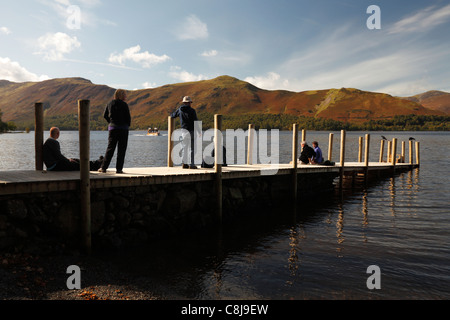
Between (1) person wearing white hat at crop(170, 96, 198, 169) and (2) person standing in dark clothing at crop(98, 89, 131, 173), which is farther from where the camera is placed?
(1) person wearing white hat at crop(170, 96, 198, 169)

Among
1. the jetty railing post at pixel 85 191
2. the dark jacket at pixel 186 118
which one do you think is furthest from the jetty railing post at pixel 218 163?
the jetty railing post at pixel 85 191

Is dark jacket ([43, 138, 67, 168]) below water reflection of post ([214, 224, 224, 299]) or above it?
above

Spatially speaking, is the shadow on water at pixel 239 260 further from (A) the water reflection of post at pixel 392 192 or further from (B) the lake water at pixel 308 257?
(A) the water reflection of post at pixel 392 192

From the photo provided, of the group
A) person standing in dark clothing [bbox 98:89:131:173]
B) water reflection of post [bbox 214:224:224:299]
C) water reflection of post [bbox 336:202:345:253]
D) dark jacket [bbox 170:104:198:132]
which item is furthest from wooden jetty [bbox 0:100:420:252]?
water reflection of post [bbox 336:202:345:253]

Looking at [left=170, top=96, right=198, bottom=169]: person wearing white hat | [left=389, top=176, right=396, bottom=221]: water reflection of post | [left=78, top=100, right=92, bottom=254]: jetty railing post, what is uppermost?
[left=170, top=96, right=198, bottom=169]: person wearing white hat

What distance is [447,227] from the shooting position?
12414mm

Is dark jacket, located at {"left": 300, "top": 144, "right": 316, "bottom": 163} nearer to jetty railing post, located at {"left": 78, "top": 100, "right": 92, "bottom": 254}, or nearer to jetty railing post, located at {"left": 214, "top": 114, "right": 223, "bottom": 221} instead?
jetty railing post, located at {"left": 214, "top": 114, "right": 223, "bottom": 221}

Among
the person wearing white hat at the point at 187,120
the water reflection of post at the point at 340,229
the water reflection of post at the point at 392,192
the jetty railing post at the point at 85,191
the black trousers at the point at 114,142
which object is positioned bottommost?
the water reflection of post at the point at 340,229

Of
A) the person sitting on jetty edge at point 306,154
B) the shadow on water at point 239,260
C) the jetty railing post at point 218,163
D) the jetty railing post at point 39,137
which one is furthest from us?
the person sitting on jetty edge at point 306,154

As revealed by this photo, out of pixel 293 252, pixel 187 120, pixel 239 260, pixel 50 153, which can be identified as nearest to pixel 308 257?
pixel 293 252

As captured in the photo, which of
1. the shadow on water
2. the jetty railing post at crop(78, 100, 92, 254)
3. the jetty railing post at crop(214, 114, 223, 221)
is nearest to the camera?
the shadow on water
